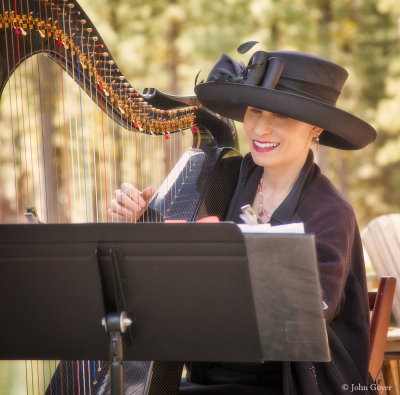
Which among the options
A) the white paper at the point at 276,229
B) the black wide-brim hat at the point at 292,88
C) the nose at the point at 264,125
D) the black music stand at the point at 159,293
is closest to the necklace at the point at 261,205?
the nose at the point at 264,125

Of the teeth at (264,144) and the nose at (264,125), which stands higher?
the nose at (264,125)

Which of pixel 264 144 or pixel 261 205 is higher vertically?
pixel 264 144

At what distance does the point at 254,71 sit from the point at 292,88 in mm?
146

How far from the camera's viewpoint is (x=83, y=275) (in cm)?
175

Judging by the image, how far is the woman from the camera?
2.28 m

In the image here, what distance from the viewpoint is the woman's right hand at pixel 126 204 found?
8.39 ft

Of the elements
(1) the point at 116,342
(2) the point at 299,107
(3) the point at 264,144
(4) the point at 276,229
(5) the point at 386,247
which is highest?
(2) the point at 299,107

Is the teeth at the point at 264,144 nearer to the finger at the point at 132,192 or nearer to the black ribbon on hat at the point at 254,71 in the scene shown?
the black ribbon on hat at the point at 254,71

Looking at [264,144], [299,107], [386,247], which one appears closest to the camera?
[299,107]

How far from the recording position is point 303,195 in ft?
8.10

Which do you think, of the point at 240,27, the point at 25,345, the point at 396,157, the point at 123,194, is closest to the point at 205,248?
the point at 25,345

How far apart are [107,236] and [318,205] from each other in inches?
37.5

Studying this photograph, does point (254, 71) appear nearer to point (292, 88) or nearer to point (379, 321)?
point (292, 88)

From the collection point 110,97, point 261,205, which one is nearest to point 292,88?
point 261,205
